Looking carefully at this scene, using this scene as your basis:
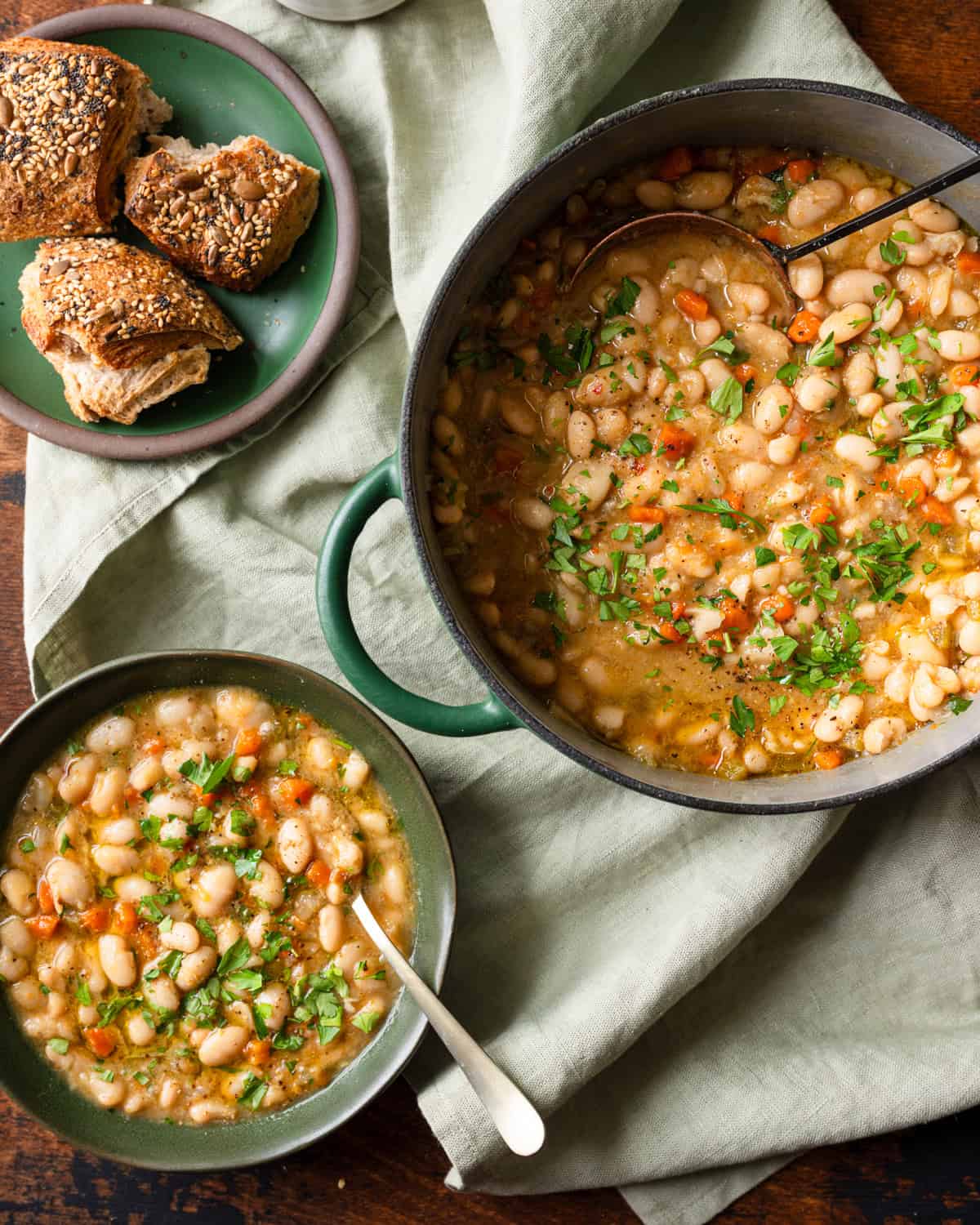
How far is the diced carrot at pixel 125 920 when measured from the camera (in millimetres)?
2498

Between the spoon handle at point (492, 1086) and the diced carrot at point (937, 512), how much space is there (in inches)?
56.3

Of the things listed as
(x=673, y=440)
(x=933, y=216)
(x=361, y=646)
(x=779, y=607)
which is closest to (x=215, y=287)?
(x=361, y=646)

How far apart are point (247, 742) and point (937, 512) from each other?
155 cm

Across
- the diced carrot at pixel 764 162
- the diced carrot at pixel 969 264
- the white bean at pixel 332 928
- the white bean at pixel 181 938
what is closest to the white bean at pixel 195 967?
the white bean at pixel 181 938

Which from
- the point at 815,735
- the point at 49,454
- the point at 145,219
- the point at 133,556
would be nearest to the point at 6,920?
the point at 133,556

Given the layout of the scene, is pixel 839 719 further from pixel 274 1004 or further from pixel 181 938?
pixel 181 938

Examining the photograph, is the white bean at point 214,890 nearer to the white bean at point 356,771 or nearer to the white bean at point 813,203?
the white bean at point 356,771

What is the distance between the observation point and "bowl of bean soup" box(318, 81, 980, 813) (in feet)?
7.55

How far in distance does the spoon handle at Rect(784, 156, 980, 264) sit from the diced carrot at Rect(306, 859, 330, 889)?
1.61 meters

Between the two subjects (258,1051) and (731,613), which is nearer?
(731,613)

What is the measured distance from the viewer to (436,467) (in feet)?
7.59

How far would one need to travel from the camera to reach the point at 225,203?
246 cm

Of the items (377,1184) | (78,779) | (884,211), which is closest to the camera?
(884,211)

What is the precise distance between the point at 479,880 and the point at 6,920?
105cm
